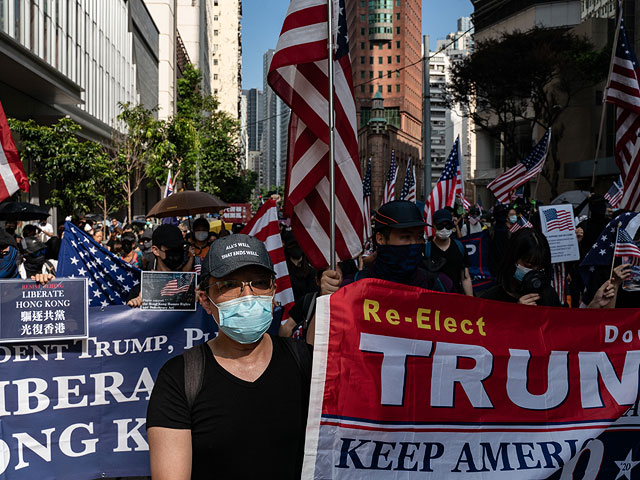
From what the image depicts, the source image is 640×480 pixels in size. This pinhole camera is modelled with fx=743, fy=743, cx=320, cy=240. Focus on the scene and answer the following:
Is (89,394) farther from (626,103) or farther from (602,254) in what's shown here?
(626,103)

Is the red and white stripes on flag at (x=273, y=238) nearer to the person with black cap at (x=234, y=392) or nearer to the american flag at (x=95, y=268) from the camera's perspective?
the american flag at (x=95, y=268)

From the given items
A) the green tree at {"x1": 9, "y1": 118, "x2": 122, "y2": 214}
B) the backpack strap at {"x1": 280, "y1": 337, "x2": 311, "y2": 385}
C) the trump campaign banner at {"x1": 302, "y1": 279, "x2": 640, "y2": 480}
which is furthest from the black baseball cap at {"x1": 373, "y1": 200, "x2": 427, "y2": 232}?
the green tree at {"x1": 9, "y1": 118, "x2": 122, "y2": 214}

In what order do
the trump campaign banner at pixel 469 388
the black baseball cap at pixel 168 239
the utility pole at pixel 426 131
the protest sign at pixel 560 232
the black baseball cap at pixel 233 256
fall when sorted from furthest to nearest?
1. the utility pole at pixel 426 131
2. the protest sign at pixel 560 232
3. the black baseball cap at pixel 168 239
4. the trump campaign banner at pixel 469 388
5. the black baseball cap at pixel 233 256

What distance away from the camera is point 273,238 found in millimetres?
7062

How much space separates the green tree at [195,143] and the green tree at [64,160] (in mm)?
11727

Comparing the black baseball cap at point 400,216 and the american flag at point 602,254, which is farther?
the american flag at point 602,254

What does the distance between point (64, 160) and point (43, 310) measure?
52.3 ft

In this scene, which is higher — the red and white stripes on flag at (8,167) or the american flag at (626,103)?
the american flag at (626,103)

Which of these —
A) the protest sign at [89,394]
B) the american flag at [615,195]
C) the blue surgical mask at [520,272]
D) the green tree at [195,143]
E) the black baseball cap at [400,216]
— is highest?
the green tree at [195,143]

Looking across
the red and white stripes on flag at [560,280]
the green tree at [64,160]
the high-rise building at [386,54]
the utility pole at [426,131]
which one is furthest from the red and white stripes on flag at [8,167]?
the high-rise building at [386,54]

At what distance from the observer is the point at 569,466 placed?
366 centimetres

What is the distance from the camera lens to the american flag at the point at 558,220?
9.06 m

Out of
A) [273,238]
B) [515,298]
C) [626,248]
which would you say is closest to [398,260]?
[515,298]

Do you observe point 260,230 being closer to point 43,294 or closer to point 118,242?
point 43,294
